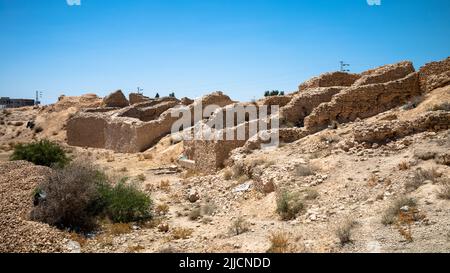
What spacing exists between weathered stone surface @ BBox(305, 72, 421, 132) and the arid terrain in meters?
0.04

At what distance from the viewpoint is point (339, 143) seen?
10359mm

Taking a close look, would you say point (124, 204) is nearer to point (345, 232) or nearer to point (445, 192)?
point (345, 232)

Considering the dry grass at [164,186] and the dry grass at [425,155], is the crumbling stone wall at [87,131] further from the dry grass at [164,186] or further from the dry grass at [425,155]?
the dry grass at [425,155]

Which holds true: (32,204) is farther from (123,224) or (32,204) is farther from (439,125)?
(439,125)

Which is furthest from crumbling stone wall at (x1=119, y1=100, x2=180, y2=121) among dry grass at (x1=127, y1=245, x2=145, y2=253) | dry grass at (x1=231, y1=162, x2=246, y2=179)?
dry grass at (x1=127, y1=245, x2=145, y2=253)

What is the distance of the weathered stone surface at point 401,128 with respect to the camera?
31.2 feet

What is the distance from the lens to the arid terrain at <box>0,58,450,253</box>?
614cm

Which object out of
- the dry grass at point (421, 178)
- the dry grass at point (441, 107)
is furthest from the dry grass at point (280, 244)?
the dry grass at point (441, 107)

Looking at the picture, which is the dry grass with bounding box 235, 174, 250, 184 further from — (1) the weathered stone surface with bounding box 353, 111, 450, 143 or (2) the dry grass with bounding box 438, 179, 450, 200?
(2) the dry grass with bounding box 438, 179, 450, 200

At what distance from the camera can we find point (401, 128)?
977 centimetres

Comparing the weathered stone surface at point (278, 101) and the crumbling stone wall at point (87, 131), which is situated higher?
the weathered stone surface at point (278, 101)

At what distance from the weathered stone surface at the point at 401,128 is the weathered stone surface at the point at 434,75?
3.78m
